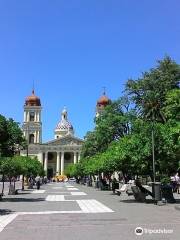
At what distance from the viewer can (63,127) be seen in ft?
636

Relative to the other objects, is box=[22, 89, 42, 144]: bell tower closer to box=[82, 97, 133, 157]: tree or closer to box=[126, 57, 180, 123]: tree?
box=[82, 97, 133, 157]: tree

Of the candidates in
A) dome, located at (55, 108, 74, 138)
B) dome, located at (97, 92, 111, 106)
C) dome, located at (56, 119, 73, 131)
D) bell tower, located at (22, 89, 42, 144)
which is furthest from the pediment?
dome, located at (97, 92, 111, 106)

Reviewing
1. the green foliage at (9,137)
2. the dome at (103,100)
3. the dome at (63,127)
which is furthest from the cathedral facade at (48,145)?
the green foliage at (9,137)

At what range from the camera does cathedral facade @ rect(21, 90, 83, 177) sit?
574ft

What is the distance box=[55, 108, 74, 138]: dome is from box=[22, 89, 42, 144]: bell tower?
574 inches

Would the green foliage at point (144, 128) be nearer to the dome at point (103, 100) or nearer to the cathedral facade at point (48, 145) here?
the dome at point (103, 100)

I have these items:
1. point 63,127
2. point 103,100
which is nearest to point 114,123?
point 103,100

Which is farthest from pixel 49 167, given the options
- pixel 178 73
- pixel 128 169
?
pixel 128 169

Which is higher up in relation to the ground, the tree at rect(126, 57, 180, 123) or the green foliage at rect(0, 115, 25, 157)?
the tree at rect(126, 57, 180, 123)

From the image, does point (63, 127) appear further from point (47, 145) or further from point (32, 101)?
point (32, 101)

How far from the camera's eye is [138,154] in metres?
27.8

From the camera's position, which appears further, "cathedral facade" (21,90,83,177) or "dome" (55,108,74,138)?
"dome" (55,108,74,138)

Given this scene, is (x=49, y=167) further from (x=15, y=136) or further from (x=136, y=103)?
(x=15, y=136)

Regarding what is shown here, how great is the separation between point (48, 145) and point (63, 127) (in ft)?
52.7
